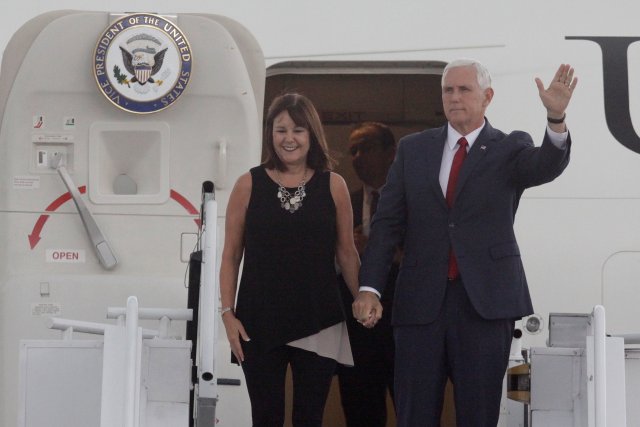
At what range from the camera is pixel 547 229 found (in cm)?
664

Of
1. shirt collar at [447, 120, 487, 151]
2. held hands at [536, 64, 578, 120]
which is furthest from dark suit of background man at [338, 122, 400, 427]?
held hands at [536, 64, 578, 120]

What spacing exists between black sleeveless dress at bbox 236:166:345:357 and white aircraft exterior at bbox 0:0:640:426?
126cm

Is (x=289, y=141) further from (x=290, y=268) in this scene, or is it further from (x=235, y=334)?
(x=235, y=334)

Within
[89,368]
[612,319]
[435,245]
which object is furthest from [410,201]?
[612,319]

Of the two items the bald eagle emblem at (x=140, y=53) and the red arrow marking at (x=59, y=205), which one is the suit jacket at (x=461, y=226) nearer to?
the red arrow marking at (x=59, y=205)

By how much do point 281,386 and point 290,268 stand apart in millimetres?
433

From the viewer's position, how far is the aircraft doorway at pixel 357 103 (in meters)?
7.38

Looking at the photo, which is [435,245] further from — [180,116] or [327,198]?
[180,116]

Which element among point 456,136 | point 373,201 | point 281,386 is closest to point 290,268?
point 281,386

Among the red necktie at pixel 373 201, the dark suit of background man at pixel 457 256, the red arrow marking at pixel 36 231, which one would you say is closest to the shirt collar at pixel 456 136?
the dark suit of background man at pixel 457 256

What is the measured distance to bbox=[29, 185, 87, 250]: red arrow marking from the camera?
6.62 meters

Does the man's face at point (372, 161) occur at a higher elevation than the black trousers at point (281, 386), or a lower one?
higher

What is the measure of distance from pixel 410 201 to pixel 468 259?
1.03 ft

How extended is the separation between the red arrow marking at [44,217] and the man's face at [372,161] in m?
1.25
